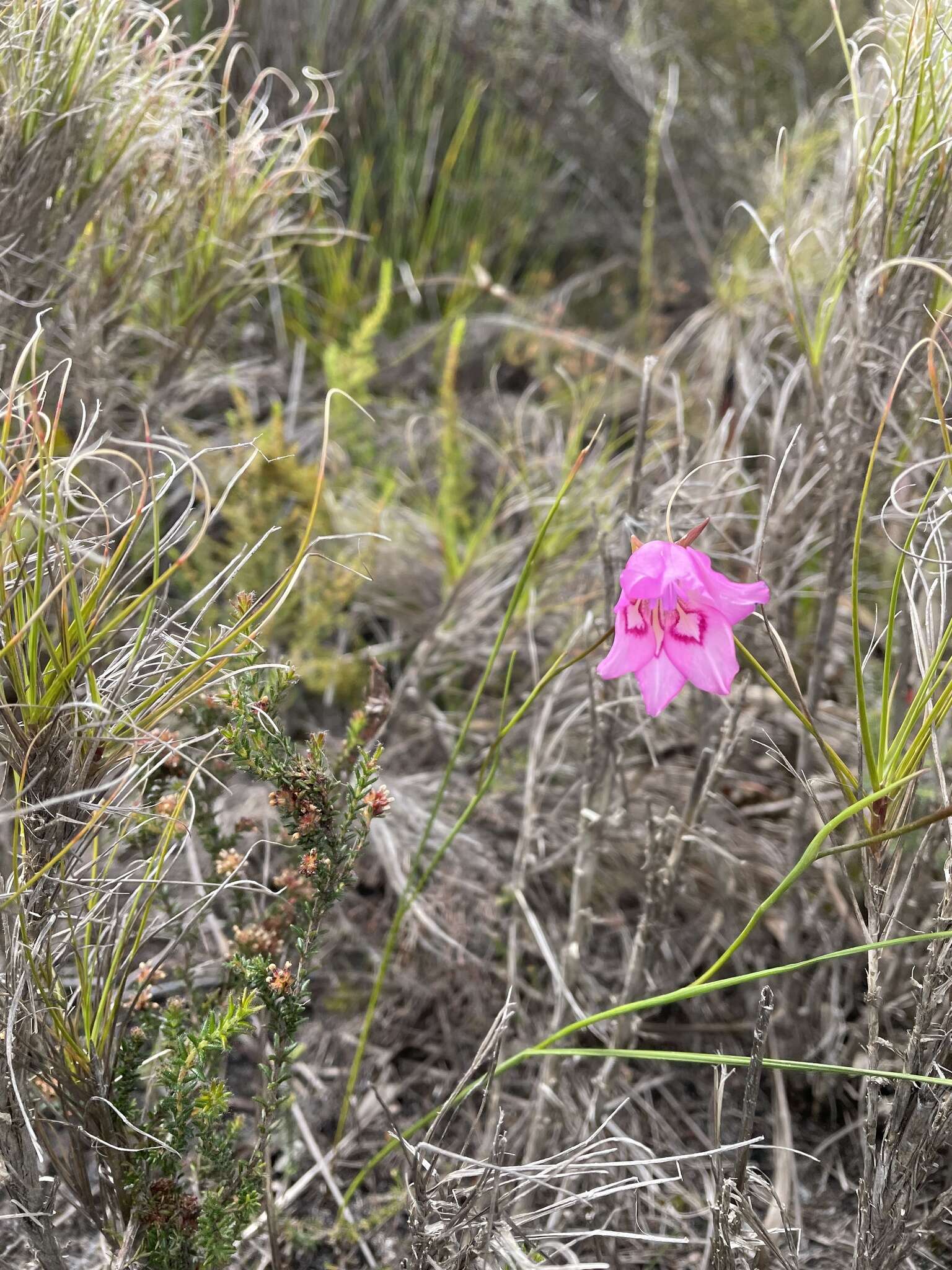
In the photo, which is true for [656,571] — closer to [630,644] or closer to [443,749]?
[630,644]

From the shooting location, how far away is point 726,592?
2.81ft

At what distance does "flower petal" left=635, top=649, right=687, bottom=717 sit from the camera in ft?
2.94

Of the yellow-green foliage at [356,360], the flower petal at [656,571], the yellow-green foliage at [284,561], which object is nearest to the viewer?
the flower petal at [656,571]

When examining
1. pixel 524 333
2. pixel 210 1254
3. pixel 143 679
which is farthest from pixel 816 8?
pixel 210 1254

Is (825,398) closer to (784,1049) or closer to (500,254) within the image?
(784,1049)

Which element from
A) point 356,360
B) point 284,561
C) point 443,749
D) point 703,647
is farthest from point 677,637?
point 356,360

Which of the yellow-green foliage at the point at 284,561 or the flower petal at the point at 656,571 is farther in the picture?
the yellow-green foliage at the point at 284,561

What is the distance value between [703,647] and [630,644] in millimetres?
64

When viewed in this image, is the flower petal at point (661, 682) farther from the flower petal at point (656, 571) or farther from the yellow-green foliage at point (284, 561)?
the yellow-green foliage at point (284, 561)

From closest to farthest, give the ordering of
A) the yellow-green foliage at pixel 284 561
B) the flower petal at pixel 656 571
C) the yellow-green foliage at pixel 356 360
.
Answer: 1. the flower petal at pixel 656 571
2. the yellow-green foliage at pixel 284 561
3. the yellow-green foliage at pixel 356 360

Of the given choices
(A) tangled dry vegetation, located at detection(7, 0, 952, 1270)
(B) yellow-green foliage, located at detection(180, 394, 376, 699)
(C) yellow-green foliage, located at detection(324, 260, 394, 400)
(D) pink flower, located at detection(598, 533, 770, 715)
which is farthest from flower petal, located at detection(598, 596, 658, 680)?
(C) yellow-green foliage, located at detection(324, 260, 394, 400)

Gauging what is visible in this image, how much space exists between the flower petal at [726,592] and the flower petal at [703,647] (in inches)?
0.5

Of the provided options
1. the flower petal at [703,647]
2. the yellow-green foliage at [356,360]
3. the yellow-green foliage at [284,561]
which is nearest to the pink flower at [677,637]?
the flower petal at [703,647]

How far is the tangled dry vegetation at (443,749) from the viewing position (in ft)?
2.71
